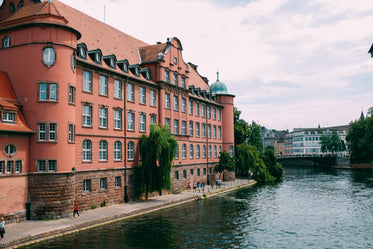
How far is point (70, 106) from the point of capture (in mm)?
31344

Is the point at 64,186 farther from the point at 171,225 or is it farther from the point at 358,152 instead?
the point at 358,152

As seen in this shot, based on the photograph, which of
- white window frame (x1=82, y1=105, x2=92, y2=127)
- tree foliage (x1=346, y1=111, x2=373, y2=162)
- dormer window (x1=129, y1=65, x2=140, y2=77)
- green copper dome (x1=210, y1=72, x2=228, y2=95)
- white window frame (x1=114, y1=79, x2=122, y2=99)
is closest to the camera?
white window frame (x1=82, y1=105, x2=92, y2=127)

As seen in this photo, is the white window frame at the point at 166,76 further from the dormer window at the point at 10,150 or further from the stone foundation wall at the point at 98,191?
the dormer window at the point at 10,150

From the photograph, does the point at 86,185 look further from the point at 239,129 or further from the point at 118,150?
the point at 239,129

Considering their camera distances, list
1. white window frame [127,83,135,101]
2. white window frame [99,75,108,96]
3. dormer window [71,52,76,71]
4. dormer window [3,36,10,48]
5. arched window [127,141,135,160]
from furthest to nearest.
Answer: white window frame [127,83,135,101], arched window [127,141,135,160], white window frame [99,75,108,96], dormer window [71,52,76,71], dormer window [3,36,10,48]

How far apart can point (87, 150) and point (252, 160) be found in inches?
1583

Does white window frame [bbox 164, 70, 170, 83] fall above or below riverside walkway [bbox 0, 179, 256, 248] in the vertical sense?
above

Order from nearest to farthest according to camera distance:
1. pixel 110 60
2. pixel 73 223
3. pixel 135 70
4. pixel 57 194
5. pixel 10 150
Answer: pixel 73 223 → pixel 10 150 → pixel 57 194 → pixel 110 60 → pixel 135 70

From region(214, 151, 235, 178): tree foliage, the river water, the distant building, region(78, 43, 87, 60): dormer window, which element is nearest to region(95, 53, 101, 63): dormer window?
region(78, 43, 87, 60): dormer window

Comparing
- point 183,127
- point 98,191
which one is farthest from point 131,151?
point 183,127

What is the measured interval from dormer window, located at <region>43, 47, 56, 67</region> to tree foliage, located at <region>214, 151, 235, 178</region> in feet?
130

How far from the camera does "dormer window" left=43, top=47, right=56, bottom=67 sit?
30156 millimetres

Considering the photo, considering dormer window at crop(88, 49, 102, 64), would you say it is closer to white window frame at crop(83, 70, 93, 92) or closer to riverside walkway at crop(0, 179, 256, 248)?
white window frame at crop(83, 70, 93, 92)

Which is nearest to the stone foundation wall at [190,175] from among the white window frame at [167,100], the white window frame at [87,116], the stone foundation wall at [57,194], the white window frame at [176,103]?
the white window frame at [176,103]
